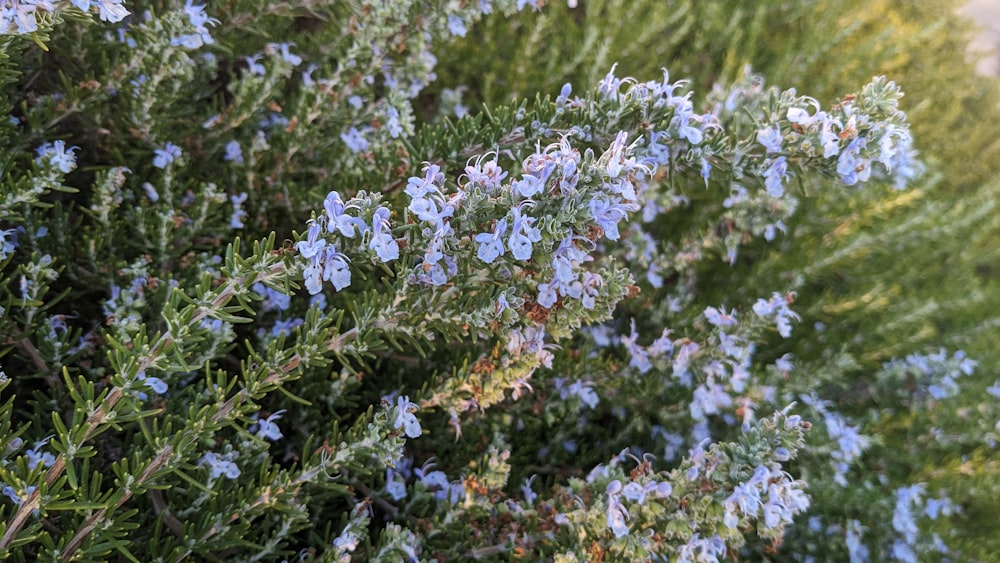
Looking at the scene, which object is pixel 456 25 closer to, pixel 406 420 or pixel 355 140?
pixel 355 140

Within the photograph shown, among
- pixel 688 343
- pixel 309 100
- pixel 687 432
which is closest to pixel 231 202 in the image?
pixel 309 100

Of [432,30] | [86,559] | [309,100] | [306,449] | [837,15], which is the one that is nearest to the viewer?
[86,559]

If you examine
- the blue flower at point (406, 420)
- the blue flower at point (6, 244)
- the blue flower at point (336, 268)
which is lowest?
the blue flower at point (6, 244)

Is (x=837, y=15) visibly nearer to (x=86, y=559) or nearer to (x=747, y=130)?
(x=747, y=130)

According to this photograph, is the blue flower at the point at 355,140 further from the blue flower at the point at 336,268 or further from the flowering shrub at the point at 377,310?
the blue flower at the point at 336,268

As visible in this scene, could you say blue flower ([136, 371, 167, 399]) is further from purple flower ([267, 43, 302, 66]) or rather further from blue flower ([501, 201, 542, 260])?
purple flower ([267, 43, 302, 66])

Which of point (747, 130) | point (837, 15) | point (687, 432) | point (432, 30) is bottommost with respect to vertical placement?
point (687, 432)

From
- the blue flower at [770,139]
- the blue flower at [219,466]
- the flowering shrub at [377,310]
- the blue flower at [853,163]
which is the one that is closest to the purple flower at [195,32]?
the flowering shrub at [377,310]

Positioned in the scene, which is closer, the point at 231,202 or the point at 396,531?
the point at 396,531
